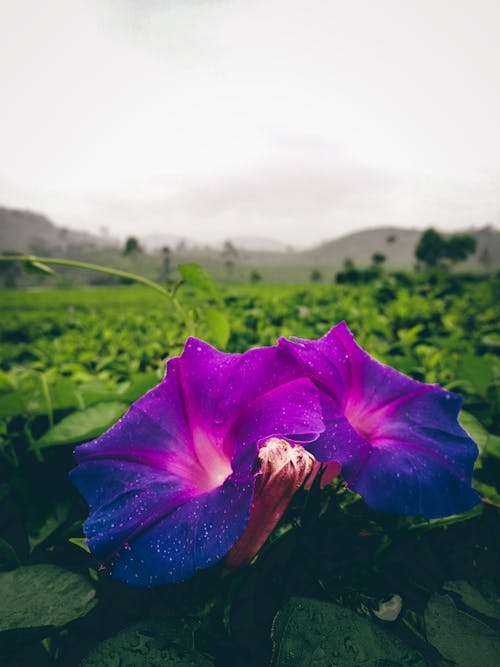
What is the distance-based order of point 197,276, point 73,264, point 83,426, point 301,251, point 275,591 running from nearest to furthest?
point 275,591 < point 83,426 < point 73,264 < point 197,276 < point 301,251

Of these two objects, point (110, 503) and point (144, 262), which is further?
point (144, 262)

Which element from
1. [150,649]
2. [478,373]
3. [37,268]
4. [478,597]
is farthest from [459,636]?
[37,268]

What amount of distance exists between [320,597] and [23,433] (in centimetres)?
83

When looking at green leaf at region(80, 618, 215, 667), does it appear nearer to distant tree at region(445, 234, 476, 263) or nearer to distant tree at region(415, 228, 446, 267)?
distant tree at region(415, 228, 446, 267)

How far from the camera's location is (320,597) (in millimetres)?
647

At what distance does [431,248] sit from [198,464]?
8061 cm

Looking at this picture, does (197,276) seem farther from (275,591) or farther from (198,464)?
(275,591)

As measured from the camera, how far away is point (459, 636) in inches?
22.8

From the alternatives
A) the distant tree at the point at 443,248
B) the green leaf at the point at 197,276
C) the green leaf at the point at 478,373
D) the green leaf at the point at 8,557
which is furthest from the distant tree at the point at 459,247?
the green leaf at the point at 8,557

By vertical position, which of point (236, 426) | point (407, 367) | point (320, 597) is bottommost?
point (320, 597)

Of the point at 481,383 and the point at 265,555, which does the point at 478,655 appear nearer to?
the point at 265,555

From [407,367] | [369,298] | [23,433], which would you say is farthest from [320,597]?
[369,298]

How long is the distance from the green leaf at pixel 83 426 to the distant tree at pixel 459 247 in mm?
79611

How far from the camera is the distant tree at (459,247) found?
7144 cm
